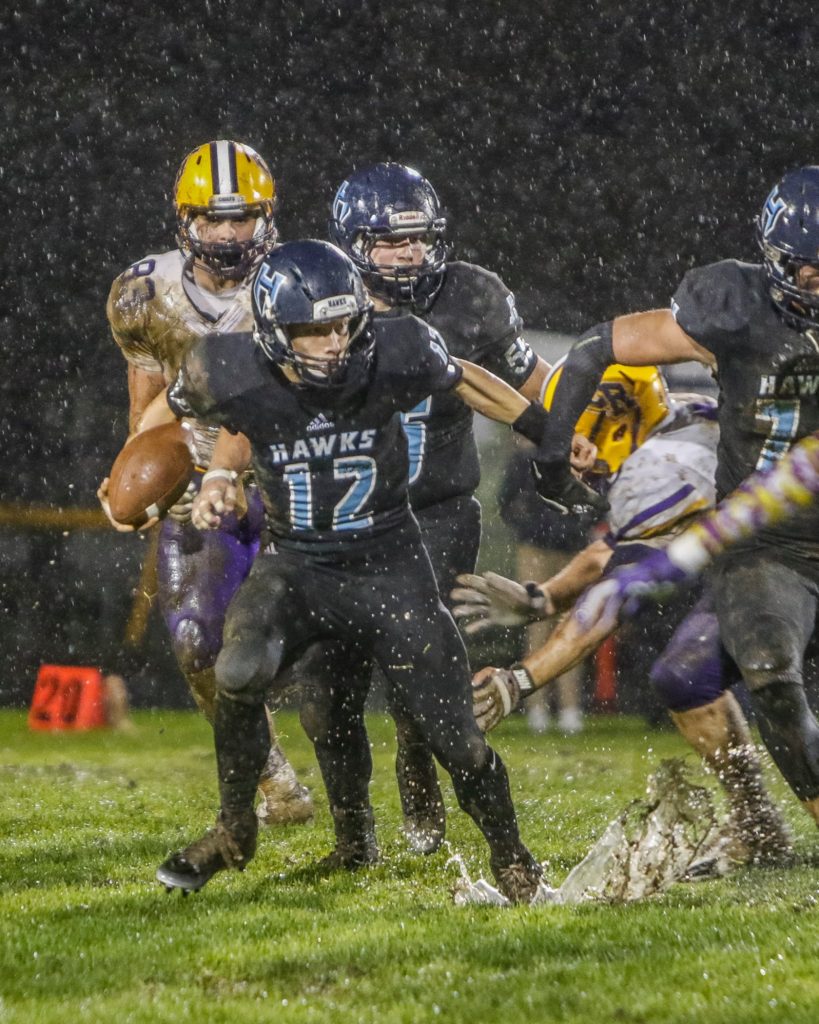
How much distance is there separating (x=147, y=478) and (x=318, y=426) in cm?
69

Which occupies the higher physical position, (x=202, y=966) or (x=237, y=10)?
(x=237, y=10)

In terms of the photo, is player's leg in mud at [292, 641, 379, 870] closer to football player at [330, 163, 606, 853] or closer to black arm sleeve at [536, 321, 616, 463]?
football player at [330, 163, 606, 853]

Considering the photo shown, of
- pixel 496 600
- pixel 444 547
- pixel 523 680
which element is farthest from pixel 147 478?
pixel 523 680

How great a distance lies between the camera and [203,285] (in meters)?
5.15

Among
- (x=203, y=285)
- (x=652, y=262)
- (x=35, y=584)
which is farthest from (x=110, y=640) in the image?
(x=203, y=285)

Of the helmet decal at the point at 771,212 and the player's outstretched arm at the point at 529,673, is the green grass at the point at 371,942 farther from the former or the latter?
the helmet decal at the point at 771,212

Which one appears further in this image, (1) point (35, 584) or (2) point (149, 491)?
(1) point (35, 584)

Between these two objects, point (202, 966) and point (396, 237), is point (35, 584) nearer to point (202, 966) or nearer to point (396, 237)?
A: point (396, 237)

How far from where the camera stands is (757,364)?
4039 millimetres

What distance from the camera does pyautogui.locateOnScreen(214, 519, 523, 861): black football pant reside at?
3.82 metres

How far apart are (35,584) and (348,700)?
6.97 meters

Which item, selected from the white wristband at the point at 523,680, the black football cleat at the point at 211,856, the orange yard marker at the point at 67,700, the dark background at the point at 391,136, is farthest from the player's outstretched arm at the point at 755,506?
the dark background at the point at 391,136

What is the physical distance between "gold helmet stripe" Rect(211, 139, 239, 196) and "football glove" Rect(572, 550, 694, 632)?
6.43 feet

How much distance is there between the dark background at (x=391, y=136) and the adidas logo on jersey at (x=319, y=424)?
748cm
